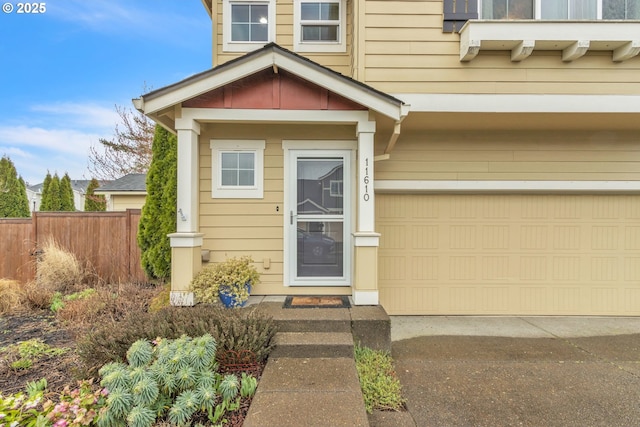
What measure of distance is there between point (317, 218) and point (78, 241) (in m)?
5.14

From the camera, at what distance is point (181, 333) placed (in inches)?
114

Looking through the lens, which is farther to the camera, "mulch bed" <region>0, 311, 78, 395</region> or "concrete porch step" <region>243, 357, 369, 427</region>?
"mulch bed" <region>0, 311, 78, 395</region>

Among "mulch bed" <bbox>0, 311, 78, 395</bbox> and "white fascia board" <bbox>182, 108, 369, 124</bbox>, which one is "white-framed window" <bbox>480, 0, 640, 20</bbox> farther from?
"mulch bed" <bbox>0, 311, 78, 395</bbox>

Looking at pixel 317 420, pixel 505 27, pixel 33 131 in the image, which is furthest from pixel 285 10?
pixel 33 131

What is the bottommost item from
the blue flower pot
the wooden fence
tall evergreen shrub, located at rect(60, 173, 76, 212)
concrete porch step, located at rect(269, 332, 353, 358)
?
concrete porch step, located at rect(269, 332, 353, 358)

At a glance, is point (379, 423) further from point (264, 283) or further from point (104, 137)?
point (104, 137)

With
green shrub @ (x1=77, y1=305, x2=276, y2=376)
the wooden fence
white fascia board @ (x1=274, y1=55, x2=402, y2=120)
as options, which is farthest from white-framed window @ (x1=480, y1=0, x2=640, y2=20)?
the wooden fence

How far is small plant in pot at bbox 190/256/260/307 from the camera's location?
3.94 m

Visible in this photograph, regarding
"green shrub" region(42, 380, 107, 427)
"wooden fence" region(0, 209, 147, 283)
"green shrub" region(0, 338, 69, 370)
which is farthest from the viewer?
"wooden fence" region(0, 209, 147, 283)

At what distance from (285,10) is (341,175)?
2.65 meters

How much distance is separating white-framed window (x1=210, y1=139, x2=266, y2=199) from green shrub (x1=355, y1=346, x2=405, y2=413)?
254 centimetres

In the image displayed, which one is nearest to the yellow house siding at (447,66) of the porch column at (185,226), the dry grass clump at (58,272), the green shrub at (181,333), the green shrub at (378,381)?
the porch column at (185,226)

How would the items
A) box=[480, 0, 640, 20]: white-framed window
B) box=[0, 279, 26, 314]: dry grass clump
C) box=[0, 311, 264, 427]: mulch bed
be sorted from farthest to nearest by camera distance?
1. box=[0, 279, 26, 314]: dry grass clump
2. box=[480, 0, 640, 20]: white-framed window
3. box=[0, 311, 264, 427]: mulch bed

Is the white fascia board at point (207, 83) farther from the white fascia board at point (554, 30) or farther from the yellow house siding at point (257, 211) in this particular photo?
the white fascia board at point (554, 30)
